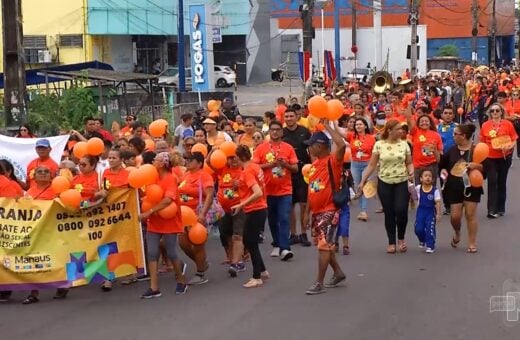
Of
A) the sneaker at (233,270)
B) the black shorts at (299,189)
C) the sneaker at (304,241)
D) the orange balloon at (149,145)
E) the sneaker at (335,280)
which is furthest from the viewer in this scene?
the black shorts at (299,189)

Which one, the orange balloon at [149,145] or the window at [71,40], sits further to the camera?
the window at [71,40]

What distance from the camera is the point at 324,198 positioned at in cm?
834

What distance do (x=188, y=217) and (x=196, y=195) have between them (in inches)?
16.4

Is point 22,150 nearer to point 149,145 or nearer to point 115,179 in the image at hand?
point 149,145

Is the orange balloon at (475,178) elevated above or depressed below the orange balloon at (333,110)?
below

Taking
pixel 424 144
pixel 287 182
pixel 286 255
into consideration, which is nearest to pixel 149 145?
pixel 287 182

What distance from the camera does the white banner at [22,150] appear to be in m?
11.5

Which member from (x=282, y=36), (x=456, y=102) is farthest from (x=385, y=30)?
(x=456, y=102)

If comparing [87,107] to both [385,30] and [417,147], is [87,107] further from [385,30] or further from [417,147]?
[385,30]

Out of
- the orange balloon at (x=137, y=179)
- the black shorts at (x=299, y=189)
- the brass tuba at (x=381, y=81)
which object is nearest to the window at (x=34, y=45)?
the brass tuba at (x=381, y=81)

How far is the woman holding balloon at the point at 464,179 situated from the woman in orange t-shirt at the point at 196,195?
3.22 m

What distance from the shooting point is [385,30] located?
6638cm

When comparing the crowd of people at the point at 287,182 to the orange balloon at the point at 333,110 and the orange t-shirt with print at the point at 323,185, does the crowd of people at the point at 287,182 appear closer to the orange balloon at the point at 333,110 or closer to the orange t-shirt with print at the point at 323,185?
the orange t-shirt with print at the point at 323,185

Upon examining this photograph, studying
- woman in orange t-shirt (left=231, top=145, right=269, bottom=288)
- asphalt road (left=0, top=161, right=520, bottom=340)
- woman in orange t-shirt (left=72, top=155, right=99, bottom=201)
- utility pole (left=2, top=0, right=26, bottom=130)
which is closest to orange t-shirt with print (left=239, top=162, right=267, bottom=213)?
woman in orange t-shirt (left=231, top=145, right=269, bottom=288)
